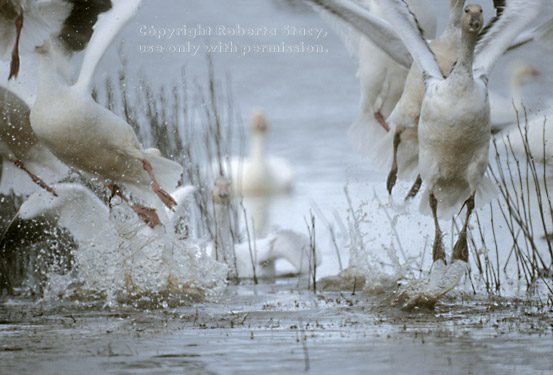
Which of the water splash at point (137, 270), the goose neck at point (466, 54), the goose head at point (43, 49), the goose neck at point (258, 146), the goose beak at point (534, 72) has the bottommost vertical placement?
the water splash at point (137, 270)

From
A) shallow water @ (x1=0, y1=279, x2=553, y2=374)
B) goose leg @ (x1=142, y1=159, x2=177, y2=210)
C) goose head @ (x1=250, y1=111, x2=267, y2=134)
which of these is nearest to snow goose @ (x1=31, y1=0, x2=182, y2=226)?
goose leg @ (x1=142, y1=159, x2=177, y2=210)

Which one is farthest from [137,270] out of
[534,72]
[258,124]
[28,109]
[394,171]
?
[258,124]

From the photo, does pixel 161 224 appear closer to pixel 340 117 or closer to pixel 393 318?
pixel 393 318

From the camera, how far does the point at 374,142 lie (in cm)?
943

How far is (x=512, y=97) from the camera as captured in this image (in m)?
9.76

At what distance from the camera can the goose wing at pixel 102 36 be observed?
7.54 m

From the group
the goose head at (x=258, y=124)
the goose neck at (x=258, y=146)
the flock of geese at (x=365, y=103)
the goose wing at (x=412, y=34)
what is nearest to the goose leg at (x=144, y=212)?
the flock of geese at (x=365, y=103)

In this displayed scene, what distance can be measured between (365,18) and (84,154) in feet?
8.03

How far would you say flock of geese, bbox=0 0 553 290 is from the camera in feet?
22.4

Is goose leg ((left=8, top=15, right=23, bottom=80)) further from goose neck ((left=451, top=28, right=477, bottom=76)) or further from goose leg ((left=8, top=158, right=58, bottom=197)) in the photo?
goose neck ((left=451, top=28, right=477, bottom=76))

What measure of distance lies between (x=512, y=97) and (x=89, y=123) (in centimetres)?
425

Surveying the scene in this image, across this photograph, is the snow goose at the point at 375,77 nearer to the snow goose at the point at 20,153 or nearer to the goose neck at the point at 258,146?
the snow goose at the point at 20,153

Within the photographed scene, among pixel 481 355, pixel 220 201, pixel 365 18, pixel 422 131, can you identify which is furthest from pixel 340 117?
pixel 481 355

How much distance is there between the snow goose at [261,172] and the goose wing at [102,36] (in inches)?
277
